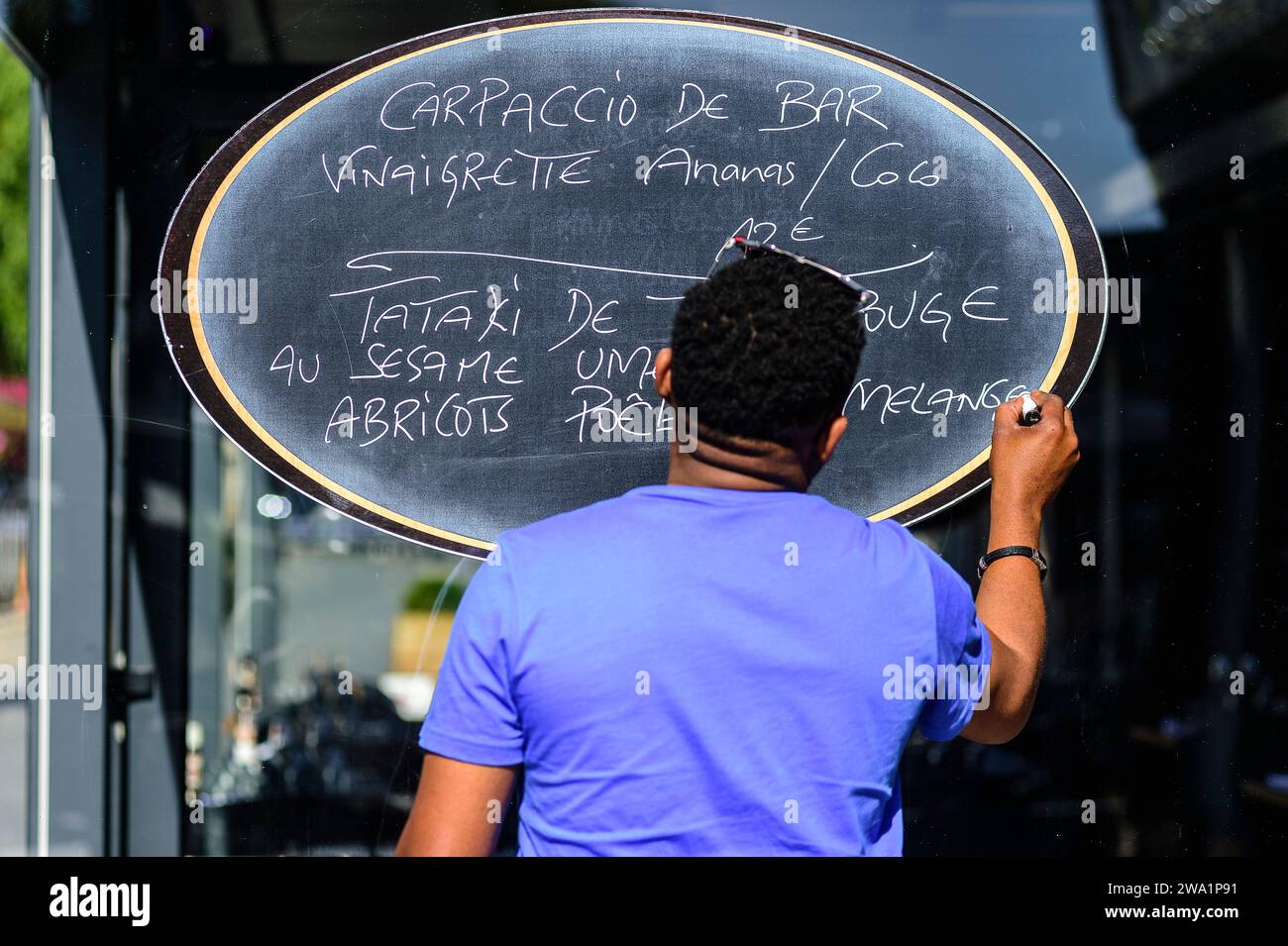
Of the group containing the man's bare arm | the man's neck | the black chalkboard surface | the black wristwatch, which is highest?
the black chalkboard surface

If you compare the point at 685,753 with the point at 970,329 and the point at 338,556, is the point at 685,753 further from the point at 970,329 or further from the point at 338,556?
the point at 338,556

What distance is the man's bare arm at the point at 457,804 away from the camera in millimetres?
1442

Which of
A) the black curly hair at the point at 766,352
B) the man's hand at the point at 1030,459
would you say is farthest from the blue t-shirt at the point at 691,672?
the man's hand at the point at 1030,459

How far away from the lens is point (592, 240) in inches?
80.1

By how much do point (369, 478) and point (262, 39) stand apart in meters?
0.87

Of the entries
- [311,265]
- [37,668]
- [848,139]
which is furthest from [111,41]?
[848,139]

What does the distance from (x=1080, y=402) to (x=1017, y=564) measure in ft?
1.66

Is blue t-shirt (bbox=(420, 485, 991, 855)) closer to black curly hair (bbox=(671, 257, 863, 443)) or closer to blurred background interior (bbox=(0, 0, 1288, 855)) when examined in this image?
black curly hair (bbox=(671, 257, 863, 443))

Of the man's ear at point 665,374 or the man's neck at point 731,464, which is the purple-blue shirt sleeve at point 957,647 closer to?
the man's neck at point 731,464

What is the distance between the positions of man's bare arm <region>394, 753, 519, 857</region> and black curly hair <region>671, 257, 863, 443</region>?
22.1 inches

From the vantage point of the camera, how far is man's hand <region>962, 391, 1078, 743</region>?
5.42ft

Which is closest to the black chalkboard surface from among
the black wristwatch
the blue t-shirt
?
the black wristwatch

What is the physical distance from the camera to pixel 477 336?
6.66ft

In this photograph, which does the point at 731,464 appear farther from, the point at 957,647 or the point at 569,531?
the point at 957,647
